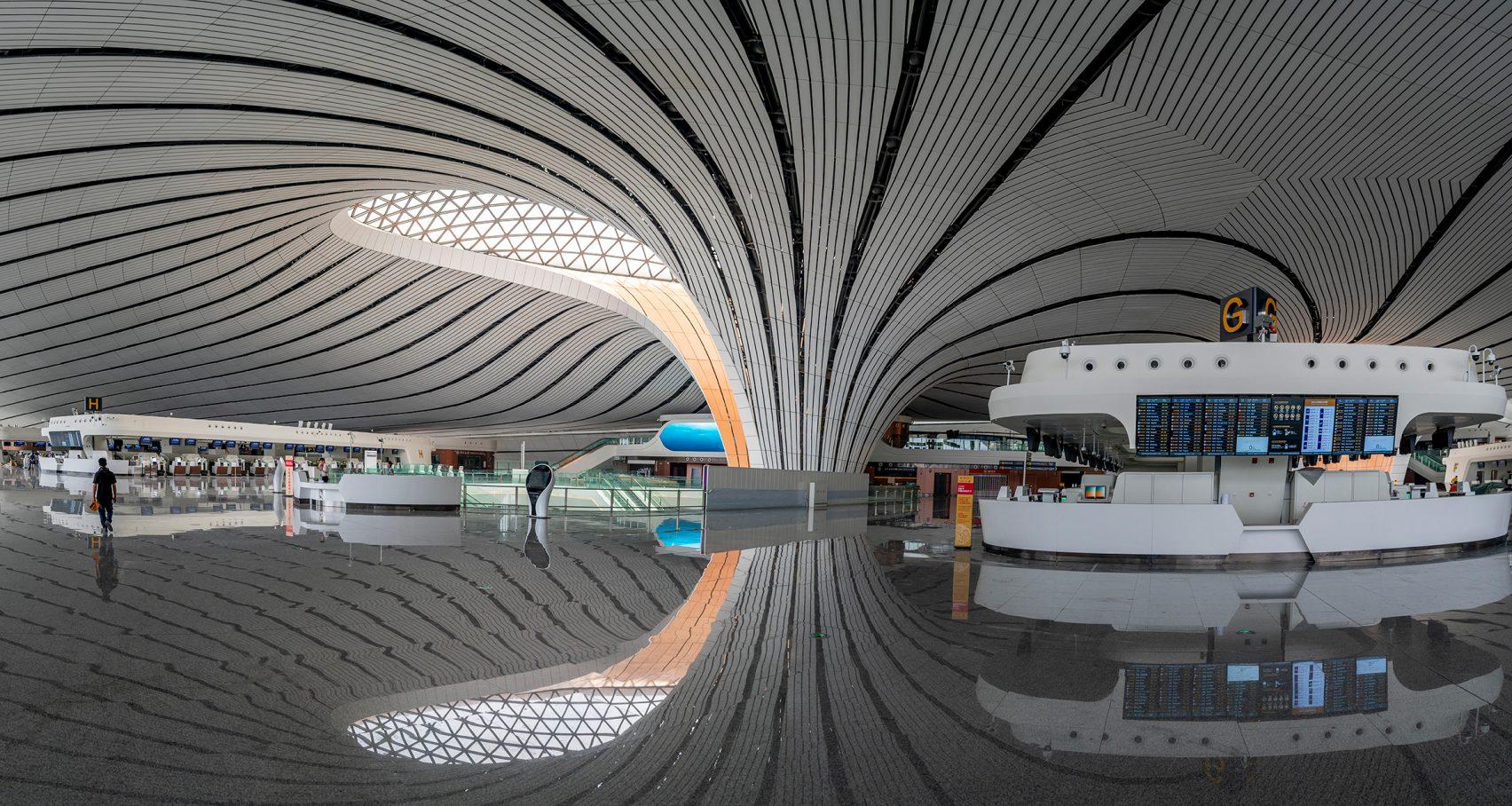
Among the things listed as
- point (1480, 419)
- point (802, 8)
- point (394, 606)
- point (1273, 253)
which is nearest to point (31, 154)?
point (802, 8)

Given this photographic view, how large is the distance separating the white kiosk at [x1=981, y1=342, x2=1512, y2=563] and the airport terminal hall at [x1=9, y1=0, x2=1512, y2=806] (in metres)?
0.07

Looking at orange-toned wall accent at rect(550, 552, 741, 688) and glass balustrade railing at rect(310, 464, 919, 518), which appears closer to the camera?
orange-toned wall accent at rect(550, 552, 741, 688)

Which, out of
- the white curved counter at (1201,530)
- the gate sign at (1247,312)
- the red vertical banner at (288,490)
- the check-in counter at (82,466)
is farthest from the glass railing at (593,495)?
the check-in counter at (82,466)

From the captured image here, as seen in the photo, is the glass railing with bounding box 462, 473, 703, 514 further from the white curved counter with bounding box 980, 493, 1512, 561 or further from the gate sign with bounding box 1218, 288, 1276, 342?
the gate sign with bounding box 1218, 288, 1276, 342

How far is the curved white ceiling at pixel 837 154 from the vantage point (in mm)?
14453

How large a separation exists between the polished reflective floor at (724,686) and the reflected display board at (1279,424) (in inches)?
152

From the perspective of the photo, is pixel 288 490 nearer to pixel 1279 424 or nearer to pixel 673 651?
pixel 673 651

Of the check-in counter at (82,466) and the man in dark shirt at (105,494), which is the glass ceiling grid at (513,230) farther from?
the man in dark shirt at (105,494)

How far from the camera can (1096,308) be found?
1313 inches

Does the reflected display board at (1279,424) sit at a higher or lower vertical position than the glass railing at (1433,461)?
higher

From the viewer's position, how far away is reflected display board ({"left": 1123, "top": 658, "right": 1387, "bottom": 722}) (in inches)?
190

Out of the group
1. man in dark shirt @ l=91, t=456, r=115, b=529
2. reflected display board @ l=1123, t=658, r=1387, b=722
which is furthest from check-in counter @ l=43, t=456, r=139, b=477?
reflected display board @ l=1123, t=658, r=1387, b=722

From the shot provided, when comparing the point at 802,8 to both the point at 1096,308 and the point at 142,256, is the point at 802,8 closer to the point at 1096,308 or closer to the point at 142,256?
the point at 1096,308

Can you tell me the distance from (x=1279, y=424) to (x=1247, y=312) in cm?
209
